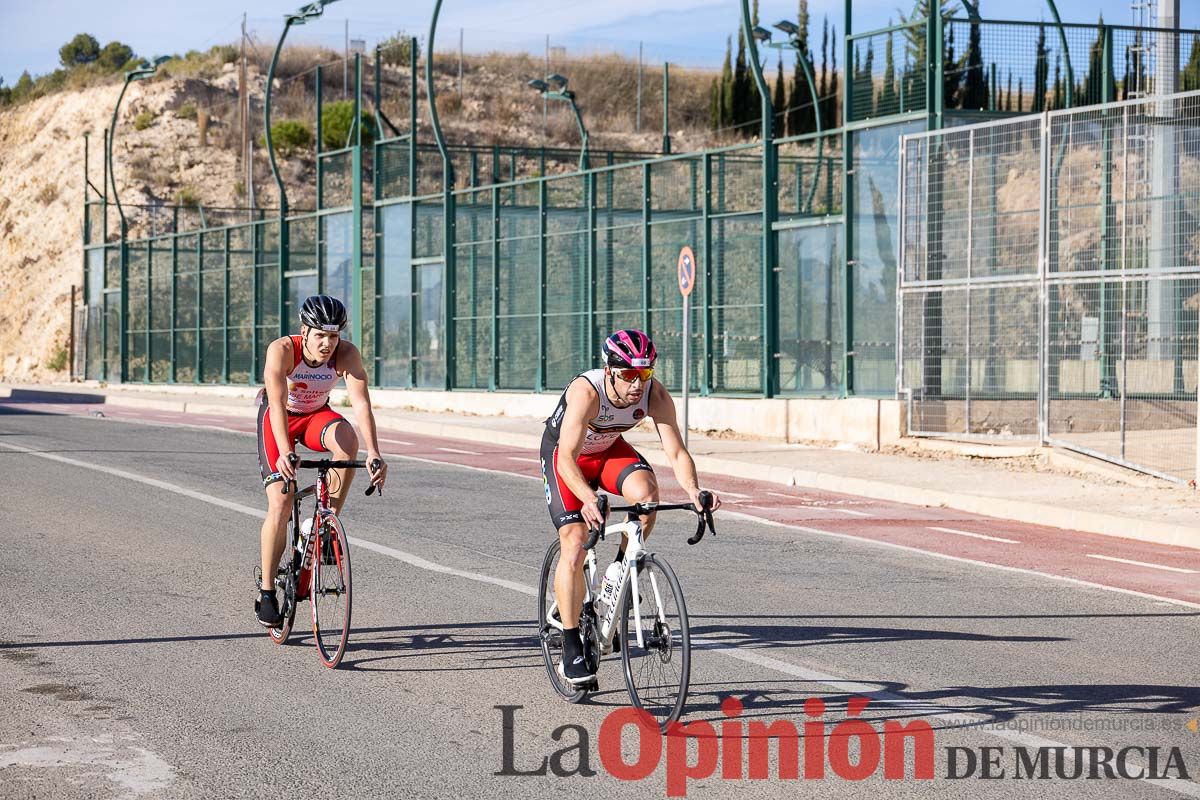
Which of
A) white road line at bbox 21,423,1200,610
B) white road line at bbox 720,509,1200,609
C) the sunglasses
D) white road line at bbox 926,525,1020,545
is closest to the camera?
the sunglasses

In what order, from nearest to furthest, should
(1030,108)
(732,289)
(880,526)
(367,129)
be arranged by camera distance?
(880,526) < (1030,108) < (732,289) < (367,129)

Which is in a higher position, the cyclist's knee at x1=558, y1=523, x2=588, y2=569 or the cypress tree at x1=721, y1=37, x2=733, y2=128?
the cypress tree at x1=721, y1=37, x2=733, y2=128

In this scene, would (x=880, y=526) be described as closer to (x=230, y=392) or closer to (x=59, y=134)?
(x=230, y=392)

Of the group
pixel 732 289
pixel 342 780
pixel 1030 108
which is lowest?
pixel 342 780

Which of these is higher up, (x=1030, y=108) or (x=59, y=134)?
(x=59, y=134)

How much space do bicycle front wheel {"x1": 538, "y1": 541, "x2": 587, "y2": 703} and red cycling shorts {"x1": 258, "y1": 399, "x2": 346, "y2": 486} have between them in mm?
1558

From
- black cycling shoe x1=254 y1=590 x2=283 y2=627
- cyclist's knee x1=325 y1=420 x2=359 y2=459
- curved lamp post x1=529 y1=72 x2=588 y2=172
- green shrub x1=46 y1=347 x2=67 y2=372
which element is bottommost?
black cycling shoe x1=254 y1=590 x2=283 y2=627

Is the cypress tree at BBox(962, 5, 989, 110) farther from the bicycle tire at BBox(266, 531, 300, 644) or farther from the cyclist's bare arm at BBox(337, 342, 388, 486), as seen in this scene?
the bicycle tire at BBox(266, 531, 300, 644)

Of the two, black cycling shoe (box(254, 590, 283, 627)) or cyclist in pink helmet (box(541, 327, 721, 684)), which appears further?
black cycling shoe (box(254, 590, 283, 627))

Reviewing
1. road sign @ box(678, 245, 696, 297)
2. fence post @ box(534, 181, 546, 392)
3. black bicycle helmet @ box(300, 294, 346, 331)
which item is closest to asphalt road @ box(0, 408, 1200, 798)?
black bicycle helmet @ box(300, 294, 346, 331)

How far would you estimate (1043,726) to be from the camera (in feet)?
22.0

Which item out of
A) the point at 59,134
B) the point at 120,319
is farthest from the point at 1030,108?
the point at 59,134

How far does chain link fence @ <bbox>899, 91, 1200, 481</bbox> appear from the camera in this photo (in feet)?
60.6

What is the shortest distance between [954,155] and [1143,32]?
6.65 metres
